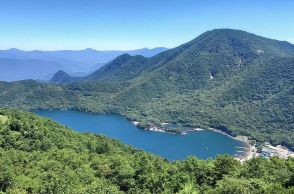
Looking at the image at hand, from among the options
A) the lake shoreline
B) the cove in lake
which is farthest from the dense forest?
the cove in lake

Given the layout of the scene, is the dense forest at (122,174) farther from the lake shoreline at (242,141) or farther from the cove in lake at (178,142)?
the cove in lake at (178,142)

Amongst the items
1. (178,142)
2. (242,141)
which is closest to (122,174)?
(178,142)

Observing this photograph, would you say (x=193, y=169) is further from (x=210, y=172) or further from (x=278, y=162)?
(x=278, y=162)

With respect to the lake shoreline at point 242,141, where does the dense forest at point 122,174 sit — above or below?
above

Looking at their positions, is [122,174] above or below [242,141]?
above

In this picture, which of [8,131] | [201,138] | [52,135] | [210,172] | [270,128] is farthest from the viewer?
[270,128]

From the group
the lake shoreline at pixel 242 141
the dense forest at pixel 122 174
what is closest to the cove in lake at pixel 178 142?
the lake shoreline at pixel 242 141

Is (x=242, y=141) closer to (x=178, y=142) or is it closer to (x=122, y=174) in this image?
(x=178, y=142)

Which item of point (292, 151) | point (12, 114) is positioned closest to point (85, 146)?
point (12, 114)

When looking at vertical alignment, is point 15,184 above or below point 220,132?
above
